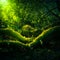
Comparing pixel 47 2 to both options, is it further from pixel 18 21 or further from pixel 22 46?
pixel 22 46

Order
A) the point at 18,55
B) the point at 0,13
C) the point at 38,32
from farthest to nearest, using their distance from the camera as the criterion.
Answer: the point at 0,13
the point at 38,32
the point at 18,55

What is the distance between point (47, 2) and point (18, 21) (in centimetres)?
217

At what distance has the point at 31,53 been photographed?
9.62m

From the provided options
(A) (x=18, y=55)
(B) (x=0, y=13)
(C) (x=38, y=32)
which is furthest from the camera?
(B) (x=0, y=13)

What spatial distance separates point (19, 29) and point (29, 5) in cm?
165

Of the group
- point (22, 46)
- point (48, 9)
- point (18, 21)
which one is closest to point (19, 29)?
point (18, 21)

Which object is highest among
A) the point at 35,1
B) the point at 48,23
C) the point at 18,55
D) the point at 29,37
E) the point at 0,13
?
the point at 35,1

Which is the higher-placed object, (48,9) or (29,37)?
(48,9)

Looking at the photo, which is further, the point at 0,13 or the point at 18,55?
the point at 0,13

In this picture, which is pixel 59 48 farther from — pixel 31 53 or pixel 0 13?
pixel 0 13

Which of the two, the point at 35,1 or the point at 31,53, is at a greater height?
the point at 35,1

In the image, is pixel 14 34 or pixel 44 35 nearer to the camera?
pixel 44 35

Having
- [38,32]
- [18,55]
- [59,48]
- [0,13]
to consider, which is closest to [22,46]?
[18,55]

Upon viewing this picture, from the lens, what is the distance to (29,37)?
10492 mm
